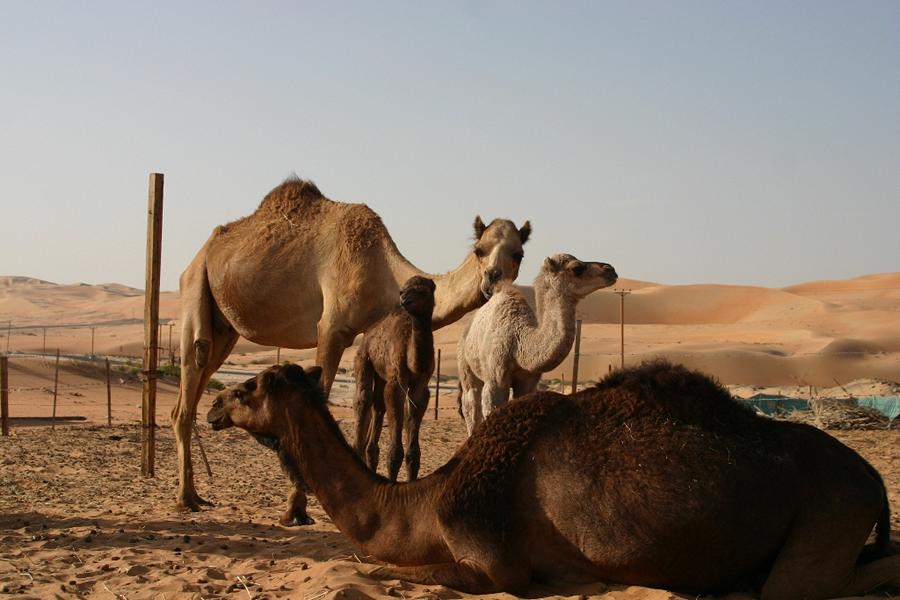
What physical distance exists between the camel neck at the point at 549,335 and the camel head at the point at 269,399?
7.72ft

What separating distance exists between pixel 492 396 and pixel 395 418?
3.11 ft

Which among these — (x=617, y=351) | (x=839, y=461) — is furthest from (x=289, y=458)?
(x=617, y=351)

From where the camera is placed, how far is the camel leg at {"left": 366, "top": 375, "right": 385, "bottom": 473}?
8.33 meters

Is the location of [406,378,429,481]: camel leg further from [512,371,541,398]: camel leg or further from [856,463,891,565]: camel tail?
[856,463,891,565]: camel tail

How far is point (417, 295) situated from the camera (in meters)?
7.39

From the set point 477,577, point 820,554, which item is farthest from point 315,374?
point 820,554

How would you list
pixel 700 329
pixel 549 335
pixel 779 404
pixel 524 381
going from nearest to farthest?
pixel 549 335, pixel 524 381, pixel 779 404, pixel 700 329

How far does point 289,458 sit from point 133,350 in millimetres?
62328

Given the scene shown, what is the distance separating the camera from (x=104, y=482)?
1074 centimetres

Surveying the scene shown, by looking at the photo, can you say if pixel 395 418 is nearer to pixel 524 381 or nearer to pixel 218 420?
pixel 524 381

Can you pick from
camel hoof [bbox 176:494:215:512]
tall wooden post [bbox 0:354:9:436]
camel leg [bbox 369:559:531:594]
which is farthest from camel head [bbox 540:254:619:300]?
tall wooden post [bbox 0:354:9:436]

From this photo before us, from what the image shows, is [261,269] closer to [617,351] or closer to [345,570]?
[345,570]

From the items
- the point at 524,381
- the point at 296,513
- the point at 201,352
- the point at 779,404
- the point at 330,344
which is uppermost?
the point at 330,344

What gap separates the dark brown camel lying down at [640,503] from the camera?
4910mm
